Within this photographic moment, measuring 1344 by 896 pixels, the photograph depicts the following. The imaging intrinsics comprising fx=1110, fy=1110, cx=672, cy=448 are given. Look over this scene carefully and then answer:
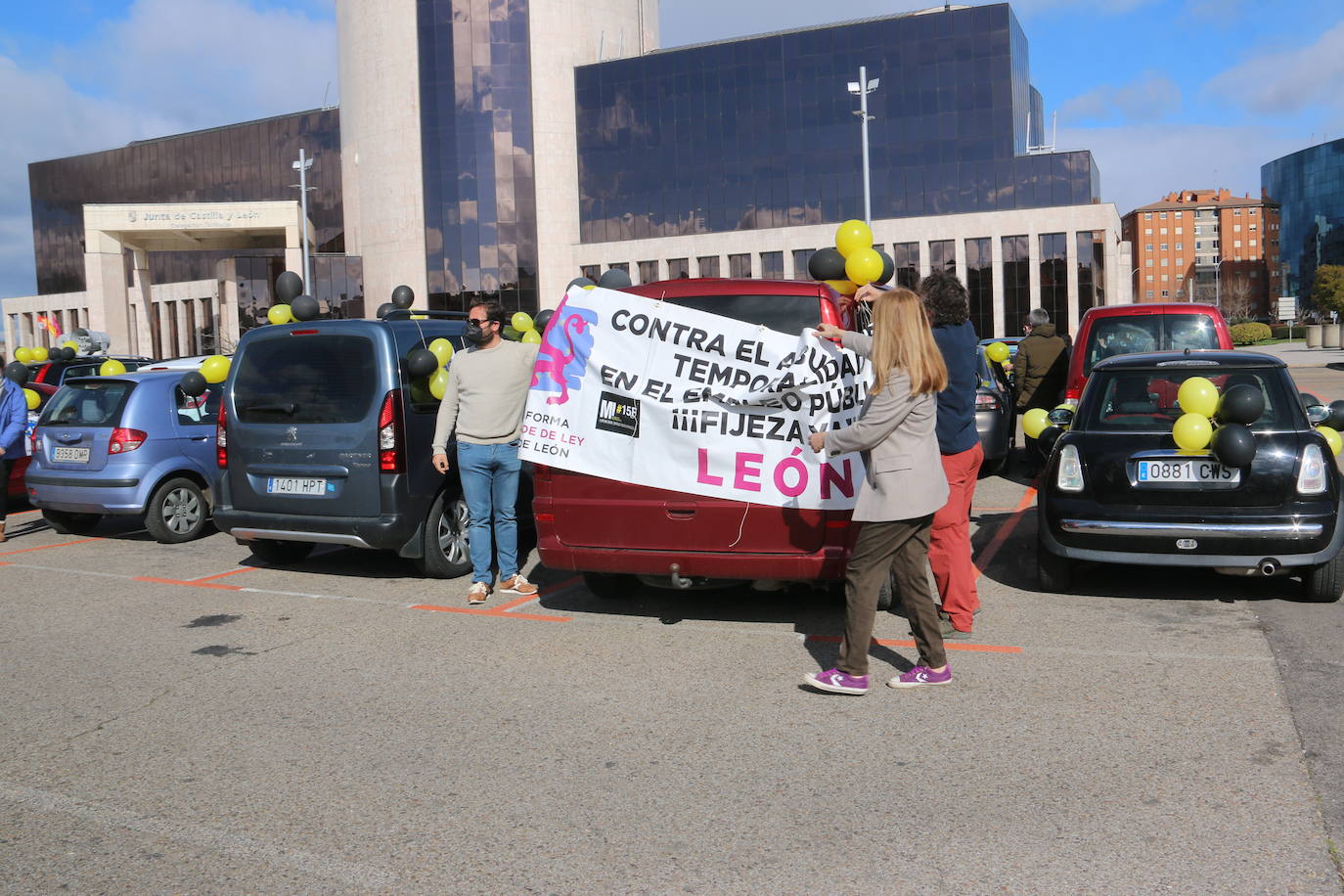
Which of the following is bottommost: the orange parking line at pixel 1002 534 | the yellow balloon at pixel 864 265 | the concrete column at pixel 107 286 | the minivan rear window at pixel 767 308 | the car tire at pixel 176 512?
the orange parking line at pixel 1002 534

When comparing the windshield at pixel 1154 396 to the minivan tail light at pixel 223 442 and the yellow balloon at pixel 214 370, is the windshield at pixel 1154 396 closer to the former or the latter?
the minivan tail light at pixel 223 442

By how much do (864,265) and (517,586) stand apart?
3193 mm

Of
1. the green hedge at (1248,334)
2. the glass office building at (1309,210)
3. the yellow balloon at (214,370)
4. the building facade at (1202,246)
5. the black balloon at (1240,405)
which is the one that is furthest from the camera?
the building facade at (1202,246)

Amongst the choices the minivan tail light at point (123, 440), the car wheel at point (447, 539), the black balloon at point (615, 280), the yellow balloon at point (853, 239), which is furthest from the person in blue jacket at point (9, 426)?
the yellow balloon at point (853, 239)

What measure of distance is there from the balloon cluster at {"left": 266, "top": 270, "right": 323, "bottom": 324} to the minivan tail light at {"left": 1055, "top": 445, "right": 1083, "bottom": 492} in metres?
6.00

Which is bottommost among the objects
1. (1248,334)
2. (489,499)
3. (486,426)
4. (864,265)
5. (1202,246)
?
(489,499)

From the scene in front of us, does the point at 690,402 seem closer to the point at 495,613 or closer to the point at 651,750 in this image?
the point at 495,613

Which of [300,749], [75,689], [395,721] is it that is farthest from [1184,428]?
[75,689]

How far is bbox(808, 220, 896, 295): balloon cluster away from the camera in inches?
258

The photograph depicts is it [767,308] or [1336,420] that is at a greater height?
[767,308]

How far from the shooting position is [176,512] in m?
10.6

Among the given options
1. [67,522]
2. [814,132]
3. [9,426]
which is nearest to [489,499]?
[9,426]

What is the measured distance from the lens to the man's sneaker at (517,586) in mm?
7652

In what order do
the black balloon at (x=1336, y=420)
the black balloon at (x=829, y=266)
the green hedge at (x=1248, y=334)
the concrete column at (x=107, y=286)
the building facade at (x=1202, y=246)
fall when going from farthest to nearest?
the building facade at (x=1202, y=246), the green hedge at (x=1248, y=334), the concrete column at (x=107, y=286), the black balloon at (x=1336, y=420), the black balloon at (x=829, y=266)
